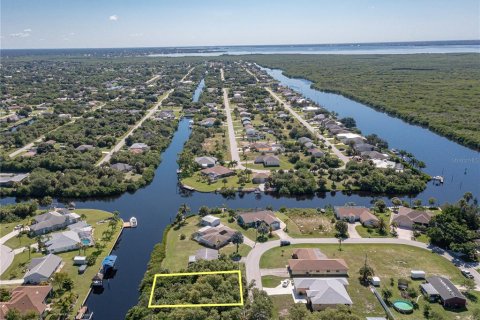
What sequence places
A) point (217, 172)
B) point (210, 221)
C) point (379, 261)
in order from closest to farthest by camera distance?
1. point (379, 261)
2. point (210, 221)
3. point (217, 172)

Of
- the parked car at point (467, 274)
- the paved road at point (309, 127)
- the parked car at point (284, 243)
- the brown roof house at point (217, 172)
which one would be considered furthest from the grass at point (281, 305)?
the paved road at point (309, 127)

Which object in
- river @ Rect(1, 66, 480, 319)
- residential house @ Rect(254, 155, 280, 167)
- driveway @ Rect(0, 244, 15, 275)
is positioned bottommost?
river @ Rect(1, 66, 480, 319)

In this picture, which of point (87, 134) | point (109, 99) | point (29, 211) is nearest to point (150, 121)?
point (87, 134)

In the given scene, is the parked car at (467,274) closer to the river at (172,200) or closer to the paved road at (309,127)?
the river at (172,200)

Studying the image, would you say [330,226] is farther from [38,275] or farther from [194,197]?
[38,275]

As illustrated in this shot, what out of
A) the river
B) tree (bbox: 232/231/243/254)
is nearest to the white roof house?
tree (bbox: 232/231/243/254)

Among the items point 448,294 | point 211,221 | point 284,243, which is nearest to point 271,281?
point 284,243

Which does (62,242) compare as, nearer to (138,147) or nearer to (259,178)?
(259,178)

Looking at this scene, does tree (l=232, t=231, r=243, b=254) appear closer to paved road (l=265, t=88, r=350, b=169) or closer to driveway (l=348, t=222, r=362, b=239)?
driveway (l=348, t=222, r=362, b=239)
